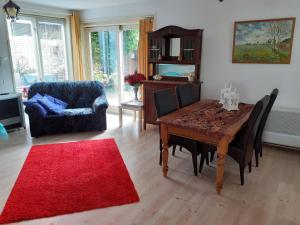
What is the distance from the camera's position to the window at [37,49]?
481 cm

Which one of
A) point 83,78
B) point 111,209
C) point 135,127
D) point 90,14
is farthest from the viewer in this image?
point 83,78

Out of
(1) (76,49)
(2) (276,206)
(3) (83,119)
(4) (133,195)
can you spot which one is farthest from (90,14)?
(2) (276,206)

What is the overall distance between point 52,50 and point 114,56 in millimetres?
1414

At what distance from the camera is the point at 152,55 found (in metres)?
4.59

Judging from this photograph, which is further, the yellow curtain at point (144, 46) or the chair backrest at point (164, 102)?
the yellow curtain at point (144, 46)

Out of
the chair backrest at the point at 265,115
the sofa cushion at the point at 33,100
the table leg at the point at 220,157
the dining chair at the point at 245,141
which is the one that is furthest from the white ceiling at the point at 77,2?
the table leg at the point at 220,157

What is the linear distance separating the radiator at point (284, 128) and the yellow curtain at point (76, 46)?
14.3ft

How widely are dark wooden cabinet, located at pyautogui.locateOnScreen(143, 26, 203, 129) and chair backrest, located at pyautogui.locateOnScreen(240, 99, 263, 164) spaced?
5.60 feet

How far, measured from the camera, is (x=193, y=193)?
255 centimetres

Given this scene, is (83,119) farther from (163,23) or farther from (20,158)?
(163,23)

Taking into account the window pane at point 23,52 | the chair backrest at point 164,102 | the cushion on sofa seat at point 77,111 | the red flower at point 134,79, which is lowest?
the cushion on sofa seat at point 77,111

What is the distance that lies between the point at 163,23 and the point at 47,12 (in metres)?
2.53

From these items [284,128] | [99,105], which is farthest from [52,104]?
[284,128]

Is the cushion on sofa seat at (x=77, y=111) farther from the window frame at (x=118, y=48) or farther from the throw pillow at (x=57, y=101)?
the window frame at (x=118, y=48)
